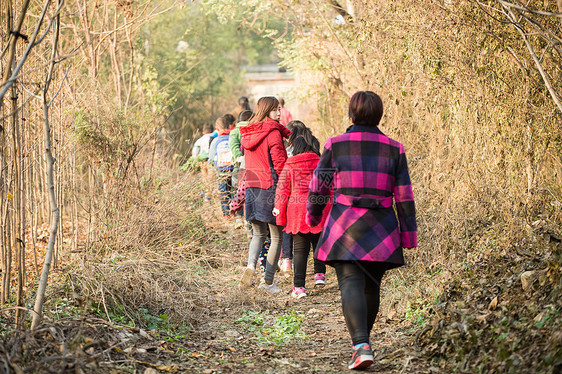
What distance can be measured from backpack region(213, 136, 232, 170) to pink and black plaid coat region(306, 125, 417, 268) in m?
4.95

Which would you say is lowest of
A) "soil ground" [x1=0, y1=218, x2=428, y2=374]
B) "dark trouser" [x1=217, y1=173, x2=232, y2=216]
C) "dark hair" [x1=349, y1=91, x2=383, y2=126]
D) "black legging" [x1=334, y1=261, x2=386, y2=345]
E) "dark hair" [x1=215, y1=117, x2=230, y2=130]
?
"soil ground" [x1=0, y1=218, x2=428, y2=374]

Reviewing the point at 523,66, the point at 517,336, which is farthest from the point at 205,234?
the point at 517,336

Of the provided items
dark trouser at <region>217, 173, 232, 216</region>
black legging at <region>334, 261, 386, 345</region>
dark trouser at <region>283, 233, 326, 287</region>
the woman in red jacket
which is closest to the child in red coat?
dark trouser at <region>283, 233, 326, 287</region>

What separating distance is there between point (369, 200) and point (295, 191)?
8.25 ft

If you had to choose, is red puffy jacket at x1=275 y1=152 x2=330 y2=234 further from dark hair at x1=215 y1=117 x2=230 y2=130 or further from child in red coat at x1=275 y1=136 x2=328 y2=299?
dark hair at x1=215 y1=117 x2=230 y2=130

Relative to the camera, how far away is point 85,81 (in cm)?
823

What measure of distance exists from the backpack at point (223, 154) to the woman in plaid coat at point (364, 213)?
494cm

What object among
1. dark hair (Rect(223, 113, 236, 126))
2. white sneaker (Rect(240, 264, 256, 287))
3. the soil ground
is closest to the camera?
the soil ground

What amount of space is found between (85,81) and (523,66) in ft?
17.2

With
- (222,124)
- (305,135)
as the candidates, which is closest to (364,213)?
(305,135)

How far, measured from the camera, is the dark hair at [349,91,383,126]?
14.0 feet

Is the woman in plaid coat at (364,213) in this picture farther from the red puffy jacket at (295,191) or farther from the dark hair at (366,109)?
the red puffy jacket at (295,191)

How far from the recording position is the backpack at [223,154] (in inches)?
374

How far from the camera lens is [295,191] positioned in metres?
6.70
